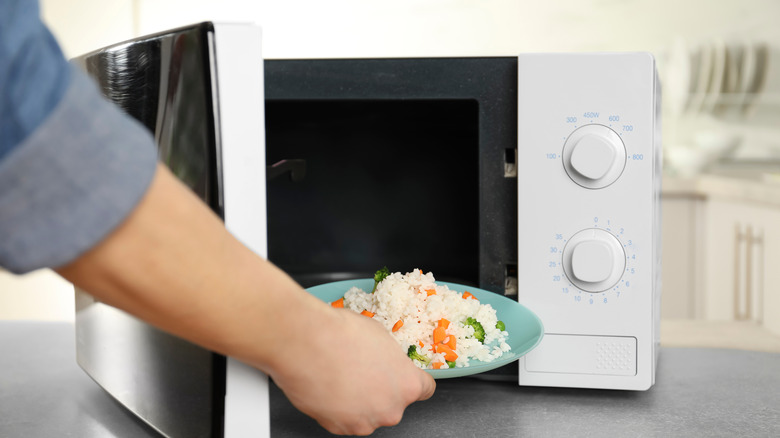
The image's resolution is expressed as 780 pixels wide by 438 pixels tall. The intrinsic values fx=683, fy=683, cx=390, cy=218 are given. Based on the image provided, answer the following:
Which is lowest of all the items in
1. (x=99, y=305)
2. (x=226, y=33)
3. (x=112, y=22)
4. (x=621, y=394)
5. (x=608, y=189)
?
(x=621, y=394)

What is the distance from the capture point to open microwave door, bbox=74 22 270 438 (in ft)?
1.50

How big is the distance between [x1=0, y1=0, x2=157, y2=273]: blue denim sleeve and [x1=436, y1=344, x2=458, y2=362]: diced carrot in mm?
330

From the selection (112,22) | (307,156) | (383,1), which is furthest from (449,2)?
(307,156)

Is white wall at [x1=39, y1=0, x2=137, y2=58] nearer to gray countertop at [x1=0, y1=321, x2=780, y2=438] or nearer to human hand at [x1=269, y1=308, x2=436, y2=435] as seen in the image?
gray countertop at [x1=0, y1=321, x2=780, y2=438]

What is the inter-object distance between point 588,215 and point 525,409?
0.63 feet

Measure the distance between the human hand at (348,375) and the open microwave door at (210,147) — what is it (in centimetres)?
4

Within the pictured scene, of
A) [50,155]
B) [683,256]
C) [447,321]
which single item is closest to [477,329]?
[447,321]

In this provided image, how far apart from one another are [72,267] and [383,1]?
9.32 ft

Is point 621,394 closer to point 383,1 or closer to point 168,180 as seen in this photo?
point 168,180

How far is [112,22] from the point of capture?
308 centimetres

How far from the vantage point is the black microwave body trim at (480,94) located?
668mm

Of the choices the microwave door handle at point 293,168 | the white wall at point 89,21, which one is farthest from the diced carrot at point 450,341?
the white wall at point 89,21

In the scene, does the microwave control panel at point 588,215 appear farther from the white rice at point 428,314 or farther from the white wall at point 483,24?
the white wall at point 483,24

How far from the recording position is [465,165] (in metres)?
0.87
